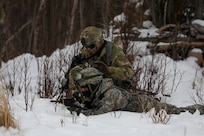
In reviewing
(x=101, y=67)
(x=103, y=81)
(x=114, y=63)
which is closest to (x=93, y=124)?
(x=103, y=81)

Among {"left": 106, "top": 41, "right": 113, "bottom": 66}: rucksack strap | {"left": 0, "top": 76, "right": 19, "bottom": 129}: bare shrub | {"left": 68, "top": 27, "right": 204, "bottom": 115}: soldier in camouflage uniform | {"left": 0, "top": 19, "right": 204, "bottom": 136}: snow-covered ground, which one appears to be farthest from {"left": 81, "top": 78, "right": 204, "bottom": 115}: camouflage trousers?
{"left": 0, "top": 76, "right": 19, "bottom": 129}: bare shrub

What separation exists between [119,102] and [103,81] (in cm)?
28

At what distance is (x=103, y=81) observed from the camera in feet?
12.6

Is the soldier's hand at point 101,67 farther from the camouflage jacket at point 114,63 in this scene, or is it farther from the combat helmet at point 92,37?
the combat helmet at point 92,37

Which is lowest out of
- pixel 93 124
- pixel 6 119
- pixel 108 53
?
pixel 93 124

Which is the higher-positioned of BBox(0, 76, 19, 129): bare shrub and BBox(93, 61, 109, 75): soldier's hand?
BBox(93, 61, 109, 75): soldier's hand

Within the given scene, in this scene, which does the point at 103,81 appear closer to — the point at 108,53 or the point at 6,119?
the point at 108,53

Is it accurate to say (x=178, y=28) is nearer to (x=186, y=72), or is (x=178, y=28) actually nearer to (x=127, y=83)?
(x=186, y=72)

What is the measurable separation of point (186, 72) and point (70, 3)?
13626 mm

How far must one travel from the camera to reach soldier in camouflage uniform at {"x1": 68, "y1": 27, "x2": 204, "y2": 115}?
3.78m

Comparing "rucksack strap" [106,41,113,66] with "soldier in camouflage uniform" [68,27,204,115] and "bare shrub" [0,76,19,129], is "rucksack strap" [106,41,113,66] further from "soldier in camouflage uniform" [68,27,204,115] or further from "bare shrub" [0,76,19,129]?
"bare shrub" [0,76,19,129]

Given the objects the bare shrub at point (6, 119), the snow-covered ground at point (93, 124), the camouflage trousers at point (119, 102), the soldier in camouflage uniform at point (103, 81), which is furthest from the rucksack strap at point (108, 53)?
the bare shrub at point (6, 119)

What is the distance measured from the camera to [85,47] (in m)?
4.13

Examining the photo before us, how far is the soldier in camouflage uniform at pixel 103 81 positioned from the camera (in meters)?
3.78
